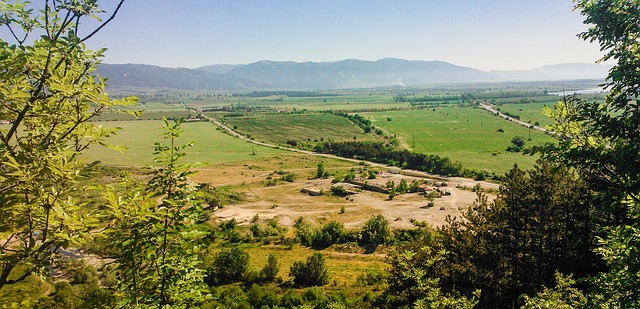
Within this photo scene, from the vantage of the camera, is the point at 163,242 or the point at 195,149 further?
the point at 195,149

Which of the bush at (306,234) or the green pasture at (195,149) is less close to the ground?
the green pasture at (195,149)

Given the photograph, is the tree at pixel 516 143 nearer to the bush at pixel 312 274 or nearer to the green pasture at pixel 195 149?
the green pasture at pixel 195 149

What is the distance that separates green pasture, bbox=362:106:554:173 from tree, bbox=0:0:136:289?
303 ft

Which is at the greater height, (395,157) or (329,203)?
(395,157)

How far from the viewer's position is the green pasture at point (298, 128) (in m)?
140

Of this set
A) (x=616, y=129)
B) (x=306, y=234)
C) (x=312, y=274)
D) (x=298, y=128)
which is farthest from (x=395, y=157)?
(x=616, y=129)

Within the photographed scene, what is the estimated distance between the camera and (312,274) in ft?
121

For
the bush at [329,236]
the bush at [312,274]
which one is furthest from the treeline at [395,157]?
the bush at [312,274]

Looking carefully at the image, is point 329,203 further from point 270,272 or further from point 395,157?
point 395,157

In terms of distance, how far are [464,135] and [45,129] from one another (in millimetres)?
139933

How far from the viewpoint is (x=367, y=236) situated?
5103cm

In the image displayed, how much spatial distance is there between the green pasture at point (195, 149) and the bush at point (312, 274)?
56.4 m

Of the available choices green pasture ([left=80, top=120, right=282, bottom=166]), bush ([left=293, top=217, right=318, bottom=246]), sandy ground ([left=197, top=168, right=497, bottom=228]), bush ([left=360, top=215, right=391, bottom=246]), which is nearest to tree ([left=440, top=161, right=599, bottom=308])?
bush ([left=360, top=215, right=391, bottom=246])

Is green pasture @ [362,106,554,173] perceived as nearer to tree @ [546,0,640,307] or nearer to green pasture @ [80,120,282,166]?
green pasture @ [80,120,282,166]
